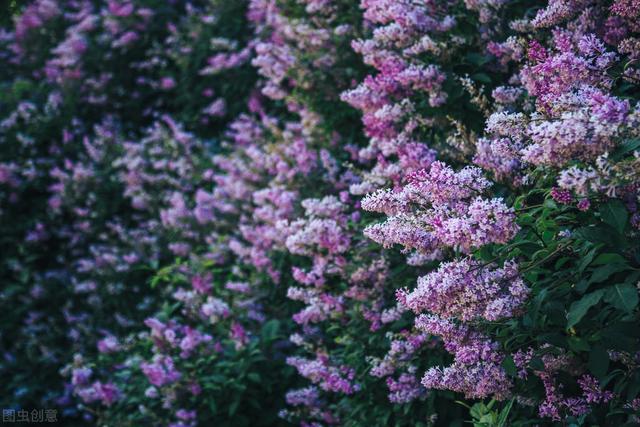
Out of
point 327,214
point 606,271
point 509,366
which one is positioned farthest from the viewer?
point 327,214

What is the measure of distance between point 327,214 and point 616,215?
2173 millimetres

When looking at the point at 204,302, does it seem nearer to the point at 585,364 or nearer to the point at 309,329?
the point at 309,329

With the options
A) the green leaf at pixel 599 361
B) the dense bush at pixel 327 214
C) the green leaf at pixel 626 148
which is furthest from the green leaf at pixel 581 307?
the green leaf at pixel 626 148

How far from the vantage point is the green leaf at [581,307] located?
2.23 metres

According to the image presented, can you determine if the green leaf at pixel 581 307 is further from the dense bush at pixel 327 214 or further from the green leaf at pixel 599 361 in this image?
the green leaf at pixel 599 361

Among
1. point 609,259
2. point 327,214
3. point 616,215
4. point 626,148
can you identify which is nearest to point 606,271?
point 609,259

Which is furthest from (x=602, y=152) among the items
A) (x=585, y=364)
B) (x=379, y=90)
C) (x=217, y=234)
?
(x=217, y=234)

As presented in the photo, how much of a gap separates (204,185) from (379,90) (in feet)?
12.8

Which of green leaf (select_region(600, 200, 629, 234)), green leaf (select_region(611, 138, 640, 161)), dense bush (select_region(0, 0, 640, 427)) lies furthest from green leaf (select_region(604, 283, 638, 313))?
green leaf (select_region(611, 138, 640, 161))

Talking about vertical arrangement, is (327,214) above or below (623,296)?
below

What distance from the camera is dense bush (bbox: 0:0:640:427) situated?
244 cm

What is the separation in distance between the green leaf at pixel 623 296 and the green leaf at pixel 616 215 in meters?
0.20

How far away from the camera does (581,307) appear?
2281 millimetres

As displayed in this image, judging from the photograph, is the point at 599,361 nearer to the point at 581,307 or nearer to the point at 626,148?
the point at 581,307
